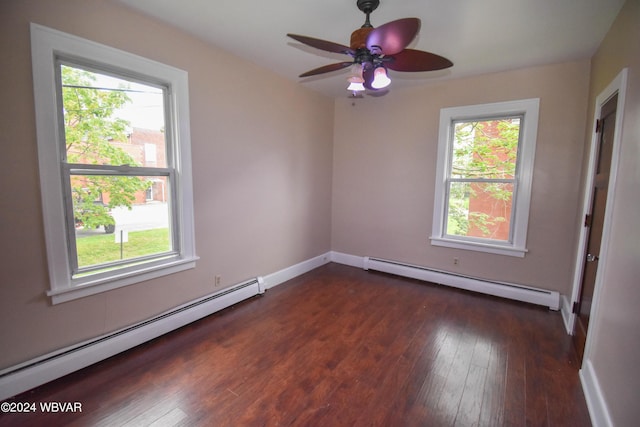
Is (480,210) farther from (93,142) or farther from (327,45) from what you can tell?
(93,142)

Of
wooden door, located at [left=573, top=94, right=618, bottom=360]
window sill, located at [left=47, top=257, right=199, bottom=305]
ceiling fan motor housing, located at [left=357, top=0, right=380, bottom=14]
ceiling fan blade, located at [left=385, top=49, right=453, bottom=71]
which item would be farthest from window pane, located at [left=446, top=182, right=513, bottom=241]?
window sill, located at [left=47, top=257, right=199, bottom=305]

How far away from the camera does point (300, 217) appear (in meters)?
4.01

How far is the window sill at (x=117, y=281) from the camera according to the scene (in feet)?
6.22

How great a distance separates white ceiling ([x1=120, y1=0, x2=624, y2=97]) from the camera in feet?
6.49

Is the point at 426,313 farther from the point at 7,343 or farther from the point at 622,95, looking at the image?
the point at 7,343

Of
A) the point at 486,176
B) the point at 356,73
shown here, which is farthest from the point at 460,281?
the point at 356,73

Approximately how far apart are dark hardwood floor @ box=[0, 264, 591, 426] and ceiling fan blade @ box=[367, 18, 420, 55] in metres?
2.15

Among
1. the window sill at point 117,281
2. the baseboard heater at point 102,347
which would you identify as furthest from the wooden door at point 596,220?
the window sill at point 117,281

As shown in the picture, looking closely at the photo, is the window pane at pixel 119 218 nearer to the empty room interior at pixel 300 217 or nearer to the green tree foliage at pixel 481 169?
the empty room interior at pixel 300 217

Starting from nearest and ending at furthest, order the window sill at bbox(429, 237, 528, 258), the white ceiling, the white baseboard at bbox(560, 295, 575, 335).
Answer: the white ceiling < the white baseboard at bbox(560, 295, 575, 335) < the window sill at bbox(429, 237, 528, 258)

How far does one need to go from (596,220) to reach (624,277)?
950 millimetres

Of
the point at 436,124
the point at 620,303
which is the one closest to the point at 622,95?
the point at 620,303

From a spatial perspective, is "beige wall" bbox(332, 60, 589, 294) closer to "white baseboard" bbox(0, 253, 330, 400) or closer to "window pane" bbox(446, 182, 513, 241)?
"window pane" bbox(446, 182, 513, 241)

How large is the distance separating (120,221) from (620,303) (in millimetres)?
3351
